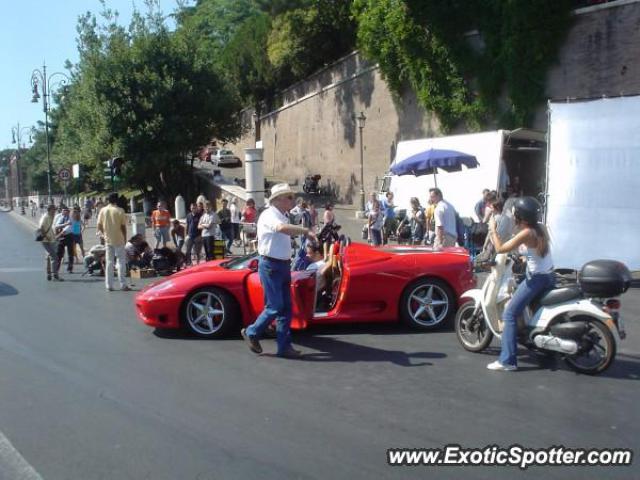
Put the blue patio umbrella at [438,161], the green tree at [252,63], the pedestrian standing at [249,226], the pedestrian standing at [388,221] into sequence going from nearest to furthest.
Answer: the blue patio umbrella at [438,161] → the pedestrian standing at [249,226] → the pedestrian standing at [388,221] → the green tree at [252,63]

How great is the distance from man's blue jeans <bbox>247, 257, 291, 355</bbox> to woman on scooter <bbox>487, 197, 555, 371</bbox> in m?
2.03

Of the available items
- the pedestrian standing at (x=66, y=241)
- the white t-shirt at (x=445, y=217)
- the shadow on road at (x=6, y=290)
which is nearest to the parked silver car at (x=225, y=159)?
the pedestrian standing at (x=66, y=241)

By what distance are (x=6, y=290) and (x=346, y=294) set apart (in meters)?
7.70

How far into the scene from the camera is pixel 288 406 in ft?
18.8

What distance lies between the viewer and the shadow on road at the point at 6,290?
503 inches

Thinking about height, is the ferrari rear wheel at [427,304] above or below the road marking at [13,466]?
above

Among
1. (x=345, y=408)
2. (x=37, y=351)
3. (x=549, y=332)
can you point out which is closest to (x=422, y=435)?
(x=345, y=408)

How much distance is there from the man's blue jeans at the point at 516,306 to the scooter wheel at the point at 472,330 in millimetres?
650

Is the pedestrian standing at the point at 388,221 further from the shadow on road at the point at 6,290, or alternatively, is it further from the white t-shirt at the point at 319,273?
the white t-shirt at the point at 319,273

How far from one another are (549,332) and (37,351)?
210 inches

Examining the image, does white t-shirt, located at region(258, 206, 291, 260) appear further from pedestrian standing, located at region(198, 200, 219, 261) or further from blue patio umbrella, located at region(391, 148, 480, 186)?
blue patio umbrella, located at region(391, 148, 480, 186)

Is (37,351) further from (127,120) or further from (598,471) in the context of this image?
(127,120)

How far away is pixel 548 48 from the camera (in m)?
25.0

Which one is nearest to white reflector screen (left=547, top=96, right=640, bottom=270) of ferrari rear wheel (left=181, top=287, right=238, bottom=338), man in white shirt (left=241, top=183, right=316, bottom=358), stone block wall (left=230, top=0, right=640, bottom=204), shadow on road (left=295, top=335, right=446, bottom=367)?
shadow on road (left=295, top=335, right=446, bottom=367)
